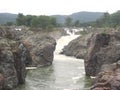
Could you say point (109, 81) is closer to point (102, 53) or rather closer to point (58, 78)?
point (58, 78)

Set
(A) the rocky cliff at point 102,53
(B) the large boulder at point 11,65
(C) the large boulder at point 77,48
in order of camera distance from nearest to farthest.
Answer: (B) the large boulder at point 11,65 < (A) the rocky cliff at point 102,53 < (C) the large boulder at point 77,48

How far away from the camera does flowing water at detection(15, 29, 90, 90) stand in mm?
51875

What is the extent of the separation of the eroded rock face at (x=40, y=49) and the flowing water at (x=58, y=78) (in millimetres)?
2087

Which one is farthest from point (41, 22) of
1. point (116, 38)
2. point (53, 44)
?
point (116, 38)

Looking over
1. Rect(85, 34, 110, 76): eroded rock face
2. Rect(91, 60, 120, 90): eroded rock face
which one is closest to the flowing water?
Rect(85, 34, 110, 76): eroded rock face

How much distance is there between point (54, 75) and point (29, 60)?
39.9 ft

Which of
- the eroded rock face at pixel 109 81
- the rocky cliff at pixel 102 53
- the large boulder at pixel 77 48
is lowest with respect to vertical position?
the large boulder at pixel 77 48

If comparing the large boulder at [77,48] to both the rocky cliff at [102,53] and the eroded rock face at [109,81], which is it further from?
the eroded rock face at [109,81]

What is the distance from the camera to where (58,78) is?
59.6 meters

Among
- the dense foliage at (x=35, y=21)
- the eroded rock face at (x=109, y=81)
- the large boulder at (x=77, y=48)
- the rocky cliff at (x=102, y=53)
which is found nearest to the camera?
the eroded rock face at (x=109, y=81)

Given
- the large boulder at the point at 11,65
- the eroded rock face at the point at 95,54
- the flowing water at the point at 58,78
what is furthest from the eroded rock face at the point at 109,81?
the eroded rock face at the point at 95,54

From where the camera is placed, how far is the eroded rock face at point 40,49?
249 feet

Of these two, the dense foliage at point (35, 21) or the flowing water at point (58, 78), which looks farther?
the dense foliage at point (35, 21)

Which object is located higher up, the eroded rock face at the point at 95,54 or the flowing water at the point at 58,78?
the eroded rock face at the point at 95,54
